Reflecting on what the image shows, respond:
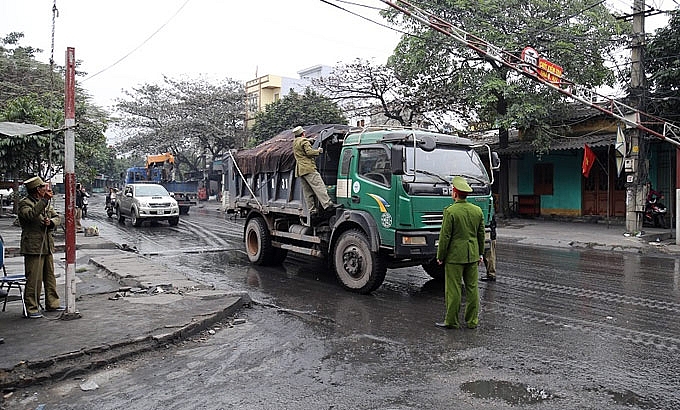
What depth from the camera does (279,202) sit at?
11344 mm

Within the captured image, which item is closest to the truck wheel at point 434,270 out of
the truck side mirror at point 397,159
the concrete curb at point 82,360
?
the truck side mirror at point 397,159

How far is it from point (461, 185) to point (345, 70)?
65.3 ft

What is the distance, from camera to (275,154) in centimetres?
1139

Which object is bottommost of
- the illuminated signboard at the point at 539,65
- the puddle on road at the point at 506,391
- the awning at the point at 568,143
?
the puddle on road at the point at 506,391

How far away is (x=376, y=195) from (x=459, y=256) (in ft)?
7.48

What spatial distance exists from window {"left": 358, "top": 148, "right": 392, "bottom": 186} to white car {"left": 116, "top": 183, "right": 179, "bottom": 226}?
14.4m

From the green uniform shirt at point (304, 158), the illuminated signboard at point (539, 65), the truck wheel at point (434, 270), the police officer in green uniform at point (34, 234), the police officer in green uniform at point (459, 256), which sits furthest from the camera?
the illuminated signboard at point (539, 65)

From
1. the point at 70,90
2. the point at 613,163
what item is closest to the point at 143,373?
the point at 70,90

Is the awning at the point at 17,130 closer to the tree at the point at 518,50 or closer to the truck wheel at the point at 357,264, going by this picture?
the truck wheel at the point at 357,264

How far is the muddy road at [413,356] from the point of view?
15.3 ft

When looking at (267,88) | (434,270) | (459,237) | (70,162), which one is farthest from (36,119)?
(267,88)

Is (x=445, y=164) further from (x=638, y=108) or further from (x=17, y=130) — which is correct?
(x=638, y=108)

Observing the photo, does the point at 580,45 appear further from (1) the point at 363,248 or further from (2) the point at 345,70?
(1) the point at 363,248

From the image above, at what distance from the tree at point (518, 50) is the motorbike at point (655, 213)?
404 cm
